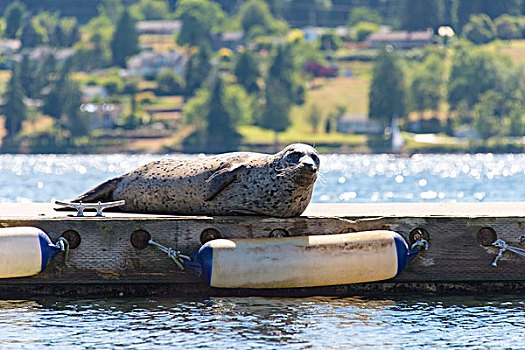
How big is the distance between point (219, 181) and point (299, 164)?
3.91 feet

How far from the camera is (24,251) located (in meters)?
14.1

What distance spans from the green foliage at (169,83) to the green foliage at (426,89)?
37.9 meters

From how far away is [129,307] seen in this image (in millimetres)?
14297

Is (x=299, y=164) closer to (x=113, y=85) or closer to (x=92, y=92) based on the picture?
(x=92, y=92)

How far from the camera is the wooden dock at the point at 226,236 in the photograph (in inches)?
567

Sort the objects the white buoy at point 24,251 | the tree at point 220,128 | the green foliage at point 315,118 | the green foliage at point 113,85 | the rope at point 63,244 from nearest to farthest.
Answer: the white buoy at point 24,251, the rope at point 63,244, the tree at point 220,128, the green foliage at point 315,118, the green foliage at point 113,85

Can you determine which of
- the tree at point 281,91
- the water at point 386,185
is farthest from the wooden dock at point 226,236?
the tree at point 281,91

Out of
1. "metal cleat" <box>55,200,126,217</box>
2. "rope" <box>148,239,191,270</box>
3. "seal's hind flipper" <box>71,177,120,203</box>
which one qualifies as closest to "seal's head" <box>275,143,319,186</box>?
"rope" <box>148,239,191,270</box>

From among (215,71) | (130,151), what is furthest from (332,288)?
(215,71)

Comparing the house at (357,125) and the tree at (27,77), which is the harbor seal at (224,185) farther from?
the tree at (27,77)

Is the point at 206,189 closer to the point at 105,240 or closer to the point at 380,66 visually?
the point at 105,240

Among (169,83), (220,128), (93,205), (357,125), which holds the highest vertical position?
(169,83)

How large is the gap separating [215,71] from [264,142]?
3525 centimetres

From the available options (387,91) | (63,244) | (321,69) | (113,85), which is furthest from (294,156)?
(321,69)
